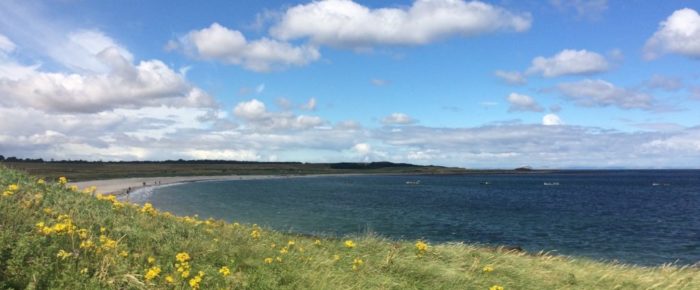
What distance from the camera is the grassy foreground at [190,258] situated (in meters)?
6.99

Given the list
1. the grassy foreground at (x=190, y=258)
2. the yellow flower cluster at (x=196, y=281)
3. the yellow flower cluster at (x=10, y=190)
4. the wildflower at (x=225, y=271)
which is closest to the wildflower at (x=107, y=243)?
the grassy foreground at (x=190, y=258)

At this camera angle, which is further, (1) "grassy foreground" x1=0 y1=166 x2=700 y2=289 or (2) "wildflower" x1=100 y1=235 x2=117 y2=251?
(2) "wildflower" x1=100 y1=235 x2=117 y2=251

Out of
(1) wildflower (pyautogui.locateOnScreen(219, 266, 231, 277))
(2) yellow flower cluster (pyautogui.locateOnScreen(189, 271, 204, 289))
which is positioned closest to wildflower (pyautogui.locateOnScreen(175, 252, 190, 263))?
(2) yellow flower cluster (pyautogui.locateOnScreen(189, 271, 204, 289))

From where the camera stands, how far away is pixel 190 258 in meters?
8.23

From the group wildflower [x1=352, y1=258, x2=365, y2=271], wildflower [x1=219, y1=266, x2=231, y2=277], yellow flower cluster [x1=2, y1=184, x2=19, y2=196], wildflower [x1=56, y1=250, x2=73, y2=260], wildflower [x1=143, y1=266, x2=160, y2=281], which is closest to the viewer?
wildflower [x1=143, y1=266, x2=160, y2=281]

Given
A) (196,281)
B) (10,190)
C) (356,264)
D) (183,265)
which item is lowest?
(356,264)

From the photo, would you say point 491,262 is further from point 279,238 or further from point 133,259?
point 133,259

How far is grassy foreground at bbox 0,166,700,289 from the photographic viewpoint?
6992 millimetres

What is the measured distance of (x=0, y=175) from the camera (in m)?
11.6

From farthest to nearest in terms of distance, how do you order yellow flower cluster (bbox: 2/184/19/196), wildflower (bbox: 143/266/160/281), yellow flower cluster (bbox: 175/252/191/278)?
yellow flower cluster (bbox: 2/184/19/196) < yellow flower cluster (bbox: 175/252/191/278) < wildflower (bbox: 143/266/160/281)

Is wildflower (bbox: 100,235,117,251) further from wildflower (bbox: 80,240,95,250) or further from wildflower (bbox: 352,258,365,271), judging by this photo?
wildflower (bbox: 352,258,365,271)

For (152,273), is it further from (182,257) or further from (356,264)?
(356,264)

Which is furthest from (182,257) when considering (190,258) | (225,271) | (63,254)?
(63,254)

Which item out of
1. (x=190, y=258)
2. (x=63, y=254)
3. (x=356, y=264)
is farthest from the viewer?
(x=356, y=264)
